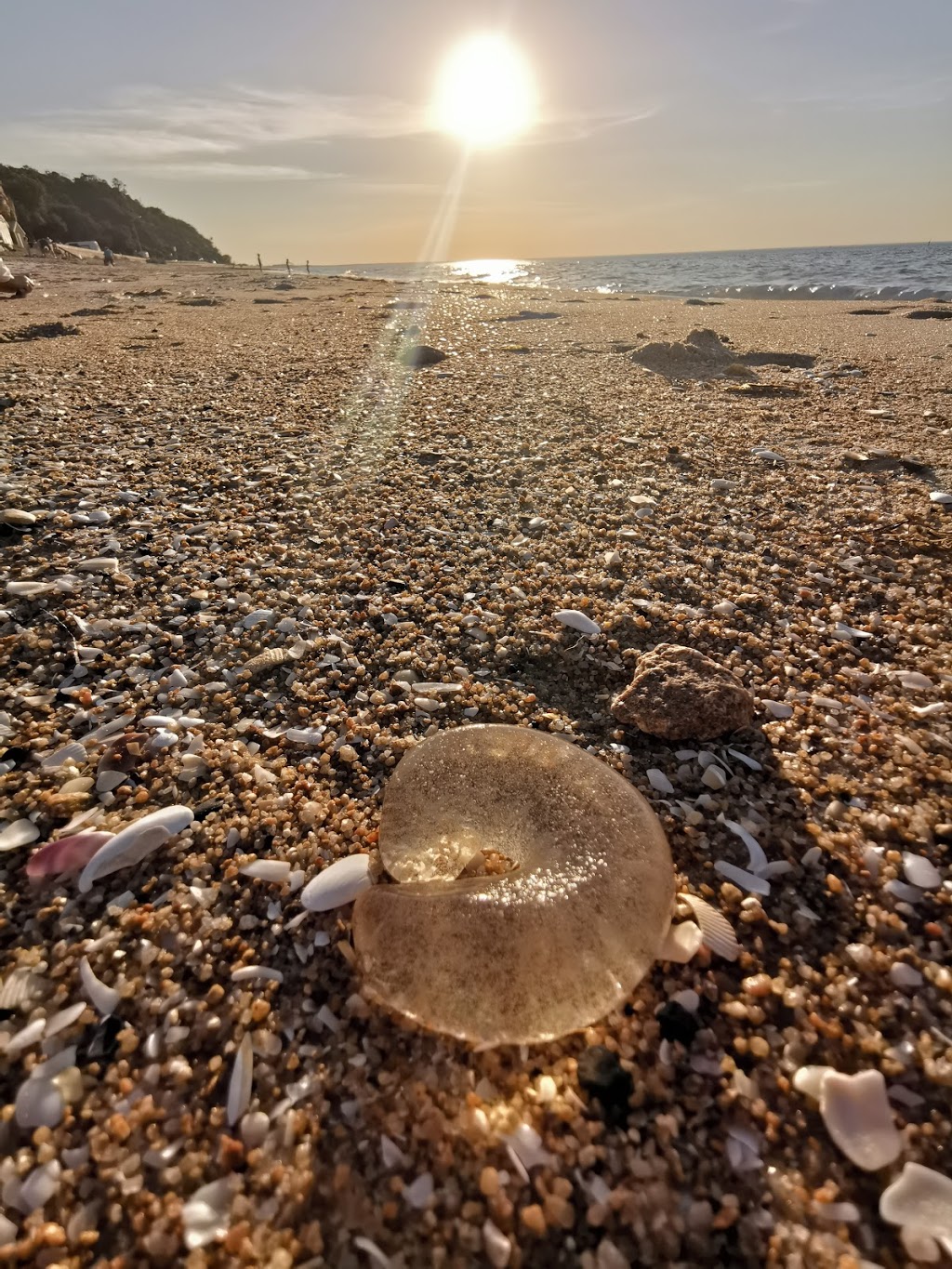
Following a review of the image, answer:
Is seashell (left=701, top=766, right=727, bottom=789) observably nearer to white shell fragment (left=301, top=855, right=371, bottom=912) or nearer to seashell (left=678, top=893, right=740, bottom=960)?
seashell (left=678, top=893, right=740, bottom=960)

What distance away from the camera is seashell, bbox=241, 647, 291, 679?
8.38 ft

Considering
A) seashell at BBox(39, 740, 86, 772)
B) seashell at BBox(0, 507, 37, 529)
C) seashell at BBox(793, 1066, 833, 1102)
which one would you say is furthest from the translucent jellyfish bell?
seashell at BBox(0, 507, 37, 529)

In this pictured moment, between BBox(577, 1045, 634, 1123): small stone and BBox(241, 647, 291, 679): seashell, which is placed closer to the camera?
BBox(577, 1045, 634, 1123): small stone

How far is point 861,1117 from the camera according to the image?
4.13 feet

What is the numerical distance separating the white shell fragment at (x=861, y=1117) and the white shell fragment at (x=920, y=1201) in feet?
0.13

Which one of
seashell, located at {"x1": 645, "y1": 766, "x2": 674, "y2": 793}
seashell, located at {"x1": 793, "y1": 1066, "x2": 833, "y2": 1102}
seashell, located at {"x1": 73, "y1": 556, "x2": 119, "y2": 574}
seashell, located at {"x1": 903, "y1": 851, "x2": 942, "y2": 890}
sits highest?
seashell, located at {"x1": 73, "y1": 556, "x2": 119, "y2": 574}

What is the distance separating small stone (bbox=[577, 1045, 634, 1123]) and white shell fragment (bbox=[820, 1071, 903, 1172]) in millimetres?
388

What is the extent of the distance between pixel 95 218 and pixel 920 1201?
7108 cm

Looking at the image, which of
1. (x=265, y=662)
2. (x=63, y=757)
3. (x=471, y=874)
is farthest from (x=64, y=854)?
(x=471, y=874)

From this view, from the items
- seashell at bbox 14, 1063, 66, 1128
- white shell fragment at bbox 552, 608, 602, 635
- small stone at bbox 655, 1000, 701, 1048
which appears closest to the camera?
seashell at bbox 14, 1063, 66, 1128

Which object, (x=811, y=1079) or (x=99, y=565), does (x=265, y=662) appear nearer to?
(x=99, y=565)

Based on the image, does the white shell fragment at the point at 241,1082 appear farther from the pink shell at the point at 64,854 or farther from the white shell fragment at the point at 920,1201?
the white shell fragment at the point at 920,1201

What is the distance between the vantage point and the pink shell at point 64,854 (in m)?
1.75

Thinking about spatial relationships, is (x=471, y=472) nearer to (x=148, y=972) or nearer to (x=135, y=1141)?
(x=148, y=972)
